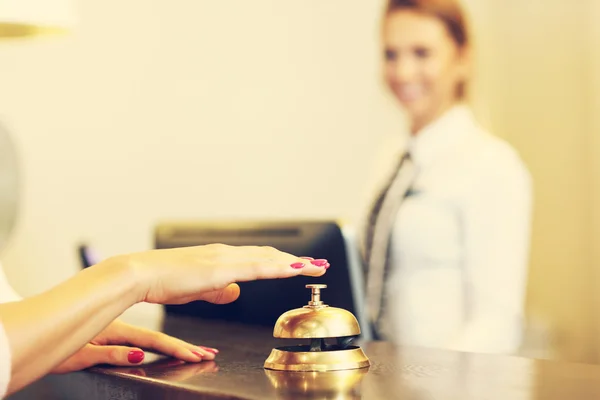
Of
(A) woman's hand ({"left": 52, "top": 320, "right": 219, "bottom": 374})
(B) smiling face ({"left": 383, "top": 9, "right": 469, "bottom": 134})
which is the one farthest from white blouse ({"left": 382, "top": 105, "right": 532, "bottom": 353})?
(A) woman's hand ({"left": 52, "top": 320, "right": 219, "bottom": 374})

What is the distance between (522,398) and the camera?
883mm

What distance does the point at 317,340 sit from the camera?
1082 millimetres

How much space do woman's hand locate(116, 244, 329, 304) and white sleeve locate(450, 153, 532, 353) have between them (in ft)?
3.86

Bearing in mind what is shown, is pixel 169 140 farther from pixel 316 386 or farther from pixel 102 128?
pixel 316 386

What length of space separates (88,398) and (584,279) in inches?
130

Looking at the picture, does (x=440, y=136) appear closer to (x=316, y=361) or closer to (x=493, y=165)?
(x=493, y=165)

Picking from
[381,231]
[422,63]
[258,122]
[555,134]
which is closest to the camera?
[381,231]

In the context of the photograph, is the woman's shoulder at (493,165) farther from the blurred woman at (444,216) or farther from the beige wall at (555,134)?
the beige wall at (555,134)

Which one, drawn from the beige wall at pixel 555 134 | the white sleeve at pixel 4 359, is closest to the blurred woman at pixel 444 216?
the white sleeve at pixel 4 359

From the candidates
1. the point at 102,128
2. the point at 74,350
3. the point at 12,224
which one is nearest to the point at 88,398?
the point at 74,350

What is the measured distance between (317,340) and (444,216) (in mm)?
1362

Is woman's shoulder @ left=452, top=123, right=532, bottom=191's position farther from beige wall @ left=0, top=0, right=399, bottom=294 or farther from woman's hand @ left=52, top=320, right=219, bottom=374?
woman's hand @ left=52, top=320, right=219, bottom=374

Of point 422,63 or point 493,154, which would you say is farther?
point 422,63

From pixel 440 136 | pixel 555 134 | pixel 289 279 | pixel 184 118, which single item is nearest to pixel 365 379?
pixel 289 279
